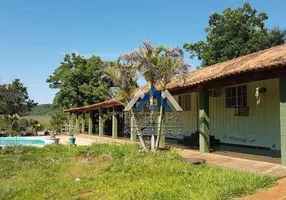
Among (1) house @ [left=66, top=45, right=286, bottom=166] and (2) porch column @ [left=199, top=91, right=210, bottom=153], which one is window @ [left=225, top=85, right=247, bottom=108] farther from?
(2) porch column @ [left=199, top=91, right=210, bottom=153]

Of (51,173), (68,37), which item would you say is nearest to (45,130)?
(68,37)

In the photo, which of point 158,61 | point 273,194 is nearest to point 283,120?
point 273,194

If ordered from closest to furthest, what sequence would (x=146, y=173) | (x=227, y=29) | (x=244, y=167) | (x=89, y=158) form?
(x=146, y=173), (x=244, y=167), (x=89, y=158), (x=227, y=29)

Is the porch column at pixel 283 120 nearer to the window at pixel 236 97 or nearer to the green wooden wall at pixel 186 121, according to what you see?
the window at pixel 236 97

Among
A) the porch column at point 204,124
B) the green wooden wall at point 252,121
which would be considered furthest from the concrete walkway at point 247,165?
the green wooden wall at point 252,121

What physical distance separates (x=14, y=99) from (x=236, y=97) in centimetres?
3264

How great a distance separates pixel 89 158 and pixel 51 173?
2528 mm

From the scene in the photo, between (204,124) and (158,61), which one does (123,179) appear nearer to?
(204,124)

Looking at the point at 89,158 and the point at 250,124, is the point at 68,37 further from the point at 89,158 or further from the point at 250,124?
the point at 250,124

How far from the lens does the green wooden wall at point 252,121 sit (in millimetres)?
10919

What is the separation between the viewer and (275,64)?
7.63 metres

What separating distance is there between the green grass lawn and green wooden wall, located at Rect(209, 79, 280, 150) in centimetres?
422

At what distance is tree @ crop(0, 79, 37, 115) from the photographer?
36.0 m

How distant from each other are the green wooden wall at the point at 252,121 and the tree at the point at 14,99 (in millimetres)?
30203
